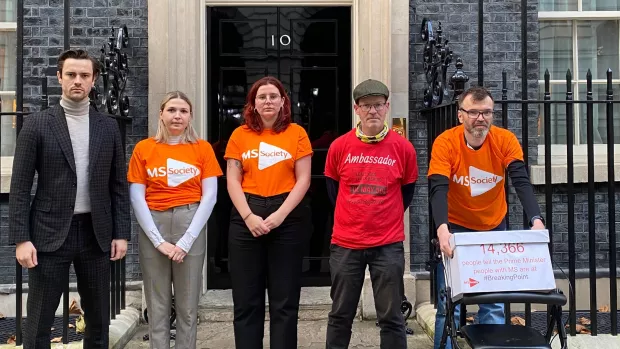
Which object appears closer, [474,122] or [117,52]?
[474,122]

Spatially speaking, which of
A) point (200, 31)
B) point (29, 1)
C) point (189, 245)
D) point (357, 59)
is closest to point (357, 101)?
point (189, 245)

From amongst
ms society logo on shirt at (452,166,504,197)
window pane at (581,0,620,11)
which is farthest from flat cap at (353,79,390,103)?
window pane at (581,0,620,11)

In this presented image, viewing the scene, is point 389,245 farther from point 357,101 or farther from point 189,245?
point 189,245

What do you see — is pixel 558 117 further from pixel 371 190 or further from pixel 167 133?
→ pixel 167 133

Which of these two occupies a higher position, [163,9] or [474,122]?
[163,9]

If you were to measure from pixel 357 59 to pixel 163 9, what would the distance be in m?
1.78

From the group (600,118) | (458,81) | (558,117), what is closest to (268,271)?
(458,81)

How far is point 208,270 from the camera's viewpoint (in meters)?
5.90

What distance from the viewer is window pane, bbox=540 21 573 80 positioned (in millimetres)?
6109

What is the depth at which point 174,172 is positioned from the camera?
375 centimetres

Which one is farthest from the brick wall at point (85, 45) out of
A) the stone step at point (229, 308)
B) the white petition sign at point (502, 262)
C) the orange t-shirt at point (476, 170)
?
the white petition sign at point (502, 262)

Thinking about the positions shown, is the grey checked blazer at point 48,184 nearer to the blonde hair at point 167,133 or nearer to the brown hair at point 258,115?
the blonde hair at point 167,133

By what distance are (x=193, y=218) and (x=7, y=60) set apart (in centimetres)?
338

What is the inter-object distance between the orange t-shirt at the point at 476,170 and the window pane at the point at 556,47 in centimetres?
275
